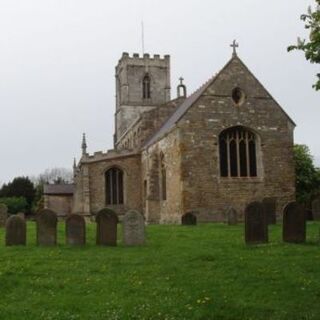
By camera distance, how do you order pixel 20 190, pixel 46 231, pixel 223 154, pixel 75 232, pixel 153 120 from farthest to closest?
pixel 20 190, pixel 153 120, pixel 223 154, pixel 46 231, pixel 75 232

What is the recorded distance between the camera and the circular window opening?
28312 millimetres

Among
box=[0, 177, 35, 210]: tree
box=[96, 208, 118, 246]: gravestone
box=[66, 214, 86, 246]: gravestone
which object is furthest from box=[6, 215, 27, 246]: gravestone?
box=[0, 177, 35, 210]: tree

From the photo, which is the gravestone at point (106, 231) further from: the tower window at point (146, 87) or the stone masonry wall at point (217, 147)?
the tower window at point (146, 87)

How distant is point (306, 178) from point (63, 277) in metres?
30.2

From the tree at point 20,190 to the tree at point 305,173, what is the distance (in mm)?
31126

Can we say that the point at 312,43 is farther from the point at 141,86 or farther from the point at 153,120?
the point at 141,86

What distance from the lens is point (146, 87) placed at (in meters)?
53.0

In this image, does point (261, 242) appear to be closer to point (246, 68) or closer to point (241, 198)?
point (241, 198)

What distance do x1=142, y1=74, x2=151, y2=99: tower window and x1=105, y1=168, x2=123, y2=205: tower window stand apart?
1957 centimetres

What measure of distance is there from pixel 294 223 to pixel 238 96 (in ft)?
49.9

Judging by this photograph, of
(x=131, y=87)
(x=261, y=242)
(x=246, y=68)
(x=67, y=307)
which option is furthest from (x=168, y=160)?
(x=131, y=87)

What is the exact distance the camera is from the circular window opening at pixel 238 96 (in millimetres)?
28312

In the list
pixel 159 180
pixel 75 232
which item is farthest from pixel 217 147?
pixel 75 232

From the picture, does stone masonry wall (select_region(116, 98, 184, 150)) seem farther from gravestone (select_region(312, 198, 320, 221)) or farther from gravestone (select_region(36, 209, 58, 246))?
gravestone (select_region(36, 209, 58, 246))
